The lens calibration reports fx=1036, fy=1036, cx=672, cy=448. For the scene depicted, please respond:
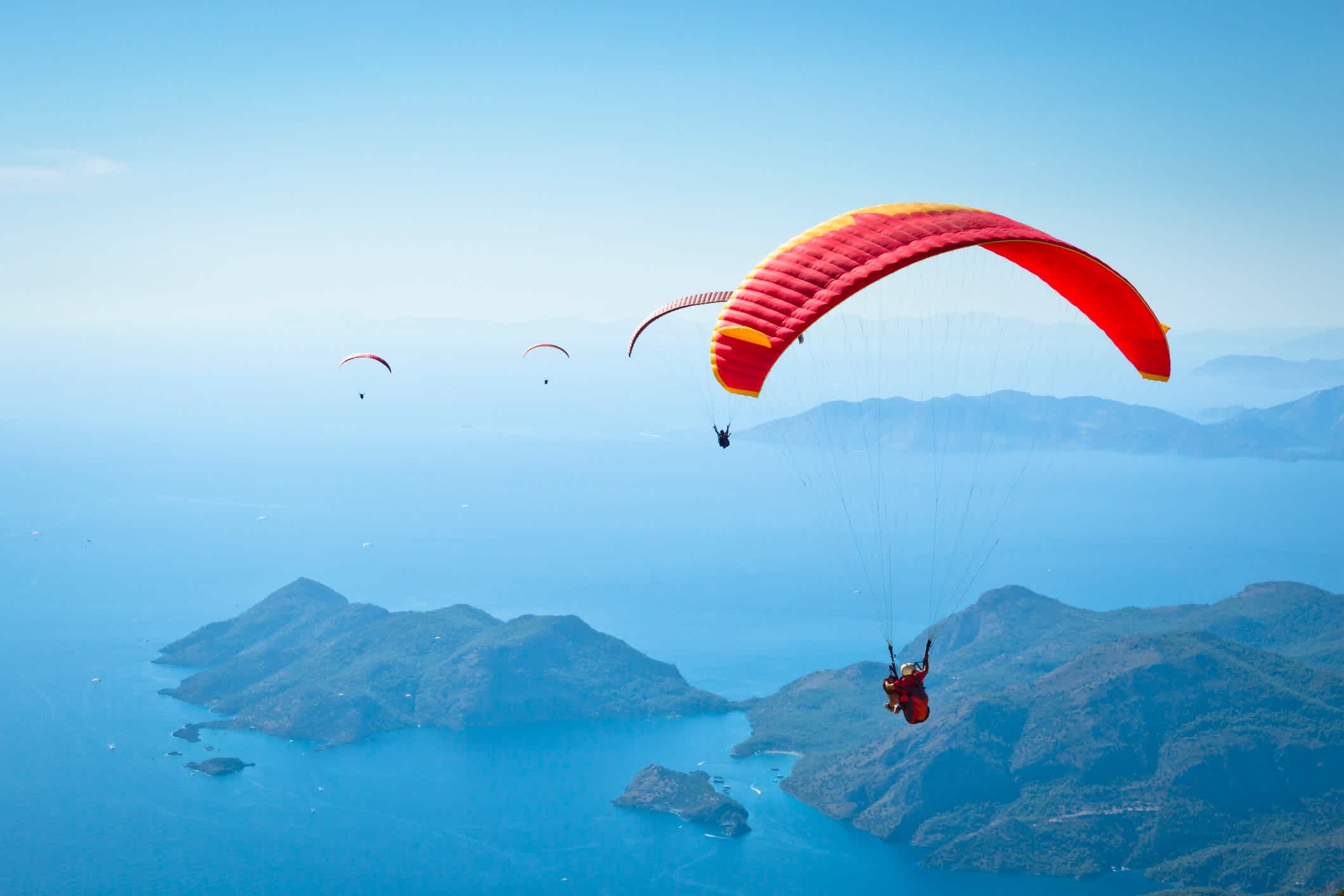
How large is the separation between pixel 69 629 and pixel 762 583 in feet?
363

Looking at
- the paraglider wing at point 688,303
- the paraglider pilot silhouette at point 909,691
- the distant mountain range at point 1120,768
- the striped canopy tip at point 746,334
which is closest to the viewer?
the striped canopy tip at point 746,334

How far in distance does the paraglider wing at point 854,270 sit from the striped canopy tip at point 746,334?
0.06 feet

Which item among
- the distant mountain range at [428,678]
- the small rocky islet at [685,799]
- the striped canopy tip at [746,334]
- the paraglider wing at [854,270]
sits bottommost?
the small rocky islet at [685,799]

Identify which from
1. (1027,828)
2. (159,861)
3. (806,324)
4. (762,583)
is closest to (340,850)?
(159,861)

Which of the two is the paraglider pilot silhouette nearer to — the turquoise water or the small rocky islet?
the turquoise water

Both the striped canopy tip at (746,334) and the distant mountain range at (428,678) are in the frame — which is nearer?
the striped canopy tip at (746,334)

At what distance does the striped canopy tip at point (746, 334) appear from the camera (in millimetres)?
17703

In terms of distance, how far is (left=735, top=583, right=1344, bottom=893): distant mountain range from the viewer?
269 feet

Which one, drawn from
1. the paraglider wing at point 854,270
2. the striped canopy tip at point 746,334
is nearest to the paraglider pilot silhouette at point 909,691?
the paraglider wing at point 854,270

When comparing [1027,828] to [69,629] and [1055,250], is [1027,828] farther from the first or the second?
[69,629]

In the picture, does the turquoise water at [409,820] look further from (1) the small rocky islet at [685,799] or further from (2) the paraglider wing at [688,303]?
(2) the paraglider wing at [688,303]

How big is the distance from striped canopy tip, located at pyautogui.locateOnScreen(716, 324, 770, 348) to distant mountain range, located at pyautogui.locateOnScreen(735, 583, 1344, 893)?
216 ft

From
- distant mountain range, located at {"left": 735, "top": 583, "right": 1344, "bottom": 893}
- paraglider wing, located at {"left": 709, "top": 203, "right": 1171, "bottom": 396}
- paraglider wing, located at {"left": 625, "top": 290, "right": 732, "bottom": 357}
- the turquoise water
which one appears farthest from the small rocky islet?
paraglider wing, located at {"left": 709, "top": 203, "right": 1171, "bottom": 396}

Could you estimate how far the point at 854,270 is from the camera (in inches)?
732
